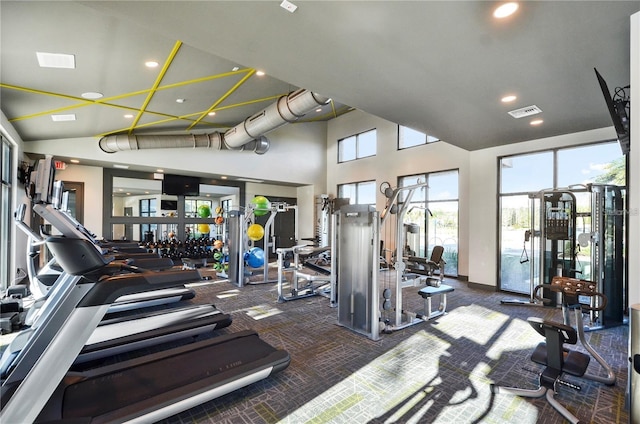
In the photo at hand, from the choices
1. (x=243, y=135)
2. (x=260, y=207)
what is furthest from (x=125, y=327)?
(x=243, y=135)

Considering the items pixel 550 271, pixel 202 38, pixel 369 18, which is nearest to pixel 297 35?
pixel 369 18

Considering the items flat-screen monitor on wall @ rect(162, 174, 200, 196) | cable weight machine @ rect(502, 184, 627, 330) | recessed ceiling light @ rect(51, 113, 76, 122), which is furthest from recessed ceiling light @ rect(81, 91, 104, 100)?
cable weight machine @ rect(502, 184, 627, 330)

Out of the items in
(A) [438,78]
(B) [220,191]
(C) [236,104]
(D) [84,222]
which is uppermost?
(C) [236,104]

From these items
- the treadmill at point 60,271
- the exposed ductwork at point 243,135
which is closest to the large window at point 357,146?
the exposed ductwork at point 243,135

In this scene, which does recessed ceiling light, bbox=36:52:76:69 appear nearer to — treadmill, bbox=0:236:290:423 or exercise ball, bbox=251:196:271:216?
treadmill, bbox=0:236:290:423

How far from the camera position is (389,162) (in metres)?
9.04

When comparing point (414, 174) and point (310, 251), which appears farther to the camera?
point (414, 174)

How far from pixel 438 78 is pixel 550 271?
4.01m

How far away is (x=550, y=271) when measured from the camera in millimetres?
5098

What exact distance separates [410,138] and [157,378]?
26.4 ft

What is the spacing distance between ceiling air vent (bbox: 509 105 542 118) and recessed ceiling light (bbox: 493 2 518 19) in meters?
2.24

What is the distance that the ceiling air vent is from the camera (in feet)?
13.2

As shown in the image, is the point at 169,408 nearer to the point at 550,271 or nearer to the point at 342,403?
the point at 342,403

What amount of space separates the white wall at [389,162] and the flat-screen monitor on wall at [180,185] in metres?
4.49
